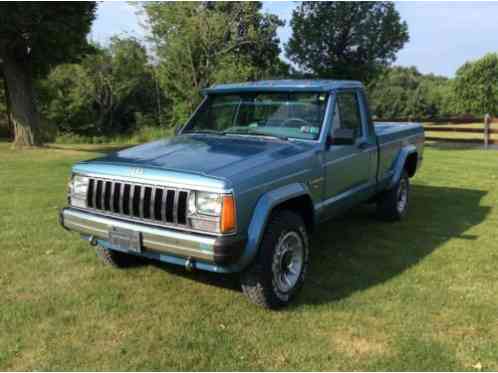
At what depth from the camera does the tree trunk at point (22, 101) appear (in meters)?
14.5

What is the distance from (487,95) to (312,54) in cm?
4276

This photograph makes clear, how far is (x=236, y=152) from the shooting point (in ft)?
13.1

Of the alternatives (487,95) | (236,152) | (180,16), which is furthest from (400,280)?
(487,95)

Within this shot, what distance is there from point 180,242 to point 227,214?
1.38 ft

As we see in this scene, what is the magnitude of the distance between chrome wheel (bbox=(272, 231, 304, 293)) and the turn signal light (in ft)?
1.97

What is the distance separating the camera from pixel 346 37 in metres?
16.8

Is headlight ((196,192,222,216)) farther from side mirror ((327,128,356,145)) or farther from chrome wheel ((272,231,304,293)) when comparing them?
side mirror ((327,128,356,145))

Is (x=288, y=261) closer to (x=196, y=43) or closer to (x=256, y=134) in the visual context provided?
(x=256, y=134)

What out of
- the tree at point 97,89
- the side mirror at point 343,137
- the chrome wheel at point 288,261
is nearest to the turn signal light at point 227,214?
the chrome wheel at point 288,261

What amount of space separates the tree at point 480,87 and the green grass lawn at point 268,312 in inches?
2036

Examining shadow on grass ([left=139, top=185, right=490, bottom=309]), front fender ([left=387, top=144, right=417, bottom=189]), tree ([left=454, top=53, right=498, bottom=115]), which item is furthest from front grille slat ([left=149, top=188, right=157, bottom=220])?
tree ([left=454, top=53, right=498, bottom=115])

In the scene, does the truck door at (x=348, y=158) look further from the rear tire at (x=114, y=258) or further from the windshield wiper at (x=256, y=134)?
the rear tire at (x=114, y=258)

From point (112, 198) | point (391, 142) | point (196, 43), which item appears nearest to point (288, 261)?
point (112, 198)

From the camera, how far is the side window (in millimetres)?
4860
